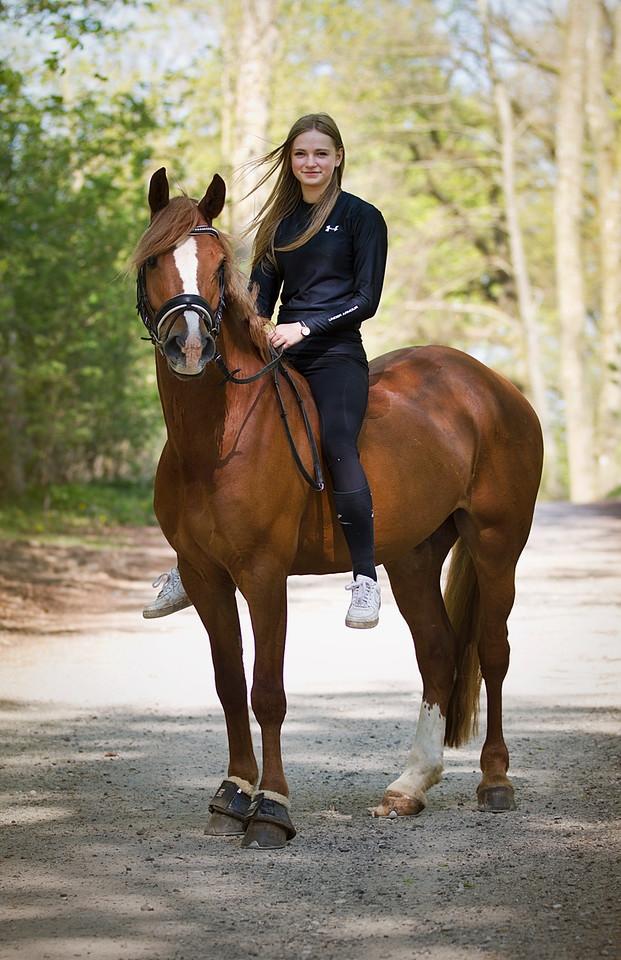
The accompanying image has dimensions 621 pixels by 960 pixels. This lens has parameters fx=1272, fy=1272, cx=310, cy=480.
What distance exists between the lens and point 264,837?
4.81 meters

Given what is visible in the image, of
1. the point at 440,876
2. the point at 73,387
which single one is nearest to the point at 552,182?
the point at 73,387

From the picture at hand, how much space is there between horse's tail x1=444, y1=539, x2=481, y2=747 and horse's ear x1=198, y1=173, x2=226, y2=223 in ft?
7.00

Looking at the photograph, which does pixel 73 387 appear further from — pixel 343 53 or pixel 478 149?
pixel 478 149

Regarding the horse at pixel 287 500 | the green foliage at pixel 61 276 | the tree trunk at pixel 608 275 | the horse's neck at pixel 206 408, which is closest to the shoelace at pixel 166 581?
the horse at pixel 287 500

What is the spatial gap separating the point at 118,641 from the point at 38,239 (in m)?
9.25

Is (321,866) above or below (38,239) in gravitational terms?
below

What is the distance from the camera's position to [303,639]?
33.1ft

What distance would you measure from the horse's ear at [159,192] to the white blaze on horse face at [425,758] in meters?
2.56

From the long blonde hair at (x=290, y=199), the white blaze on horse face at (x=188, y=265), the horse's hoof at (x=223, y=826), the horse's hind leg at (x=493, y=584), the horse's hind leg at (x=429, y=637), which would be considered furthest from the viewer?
the horse's hind leg at (x=493, y=584)

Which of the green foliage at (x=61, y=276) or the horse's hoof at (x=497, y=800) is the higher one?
the green foliage at (x=61, y=276)

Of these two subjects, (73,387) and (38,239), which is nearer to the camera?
(38,239)

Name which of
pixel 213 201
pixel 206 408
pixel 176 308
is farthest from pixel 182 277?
pixel 206 408

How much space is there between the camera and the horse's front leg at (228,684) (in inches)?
198

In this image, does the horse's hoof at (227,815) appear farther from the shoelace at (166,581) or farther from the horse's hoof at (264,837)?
the shoelace at (166,581)
